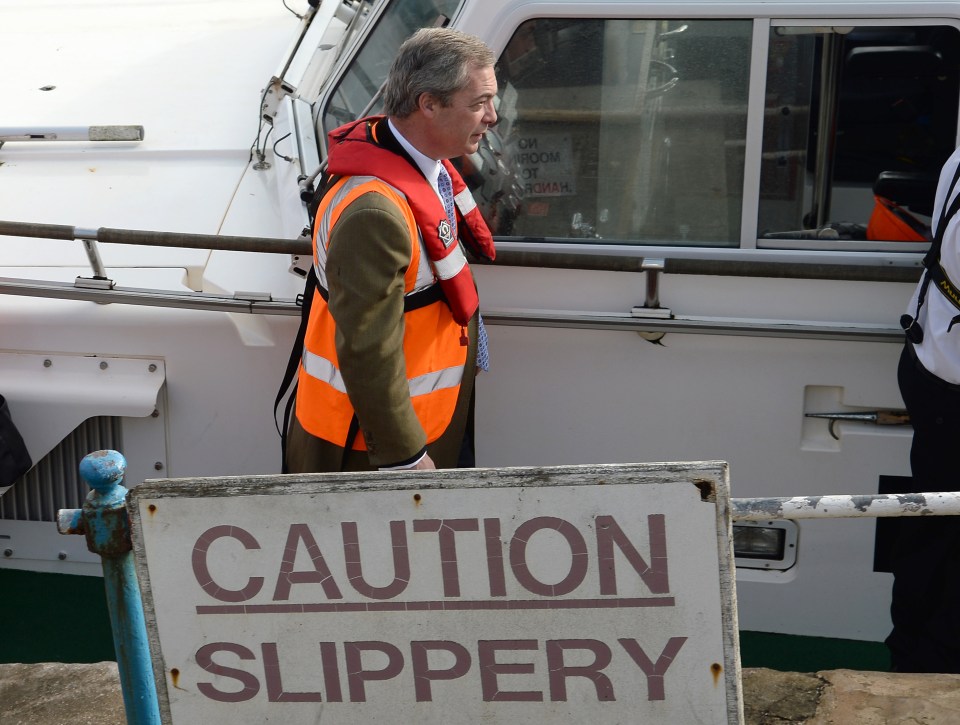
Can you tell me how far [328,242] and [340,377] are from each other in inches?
11.7


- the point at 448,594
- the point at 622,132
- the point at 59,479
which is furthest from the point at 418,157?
the point at 59,479

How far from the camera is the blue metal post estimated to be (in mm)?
1878

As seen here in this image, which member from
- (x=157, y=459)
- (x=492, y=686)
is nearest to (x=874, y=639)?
(x=492, y=686)

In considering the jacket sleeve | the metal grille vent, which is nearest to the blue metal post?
the jacket sleeve

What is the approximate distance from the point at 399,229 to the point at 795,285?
1026mm

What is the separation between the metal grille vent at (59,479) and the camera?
2904mm

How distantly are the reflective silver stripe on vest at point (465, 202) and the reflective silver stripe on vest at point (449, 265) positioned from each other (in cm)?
25

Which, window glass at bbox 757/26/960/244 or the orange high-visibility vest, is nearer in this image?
the orange high-visibility vest

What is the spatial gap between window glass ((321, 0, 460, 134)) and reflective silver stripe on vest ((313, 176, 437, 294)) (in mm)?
908

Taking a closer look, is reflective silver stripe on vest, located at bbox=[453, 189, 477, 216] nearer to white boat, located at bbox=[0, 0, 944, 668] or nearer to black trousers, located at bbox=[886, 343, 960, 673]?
white boat, located at bbox=[0, 0, 944, 668]

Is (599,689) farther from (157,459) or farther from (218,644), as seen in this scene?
(157,459)

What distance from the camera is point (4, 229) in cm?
275

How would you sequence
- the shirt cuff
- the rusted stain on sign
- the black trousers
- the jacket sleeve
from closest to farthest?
1. the rusted stain on sign
2. the jacket sleeve
3. the shirt cuff
4. the black trousers

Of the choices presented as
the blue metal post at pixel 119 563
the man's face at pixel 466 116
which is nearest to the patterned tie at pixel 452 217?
the man's face at pixel 466 116
